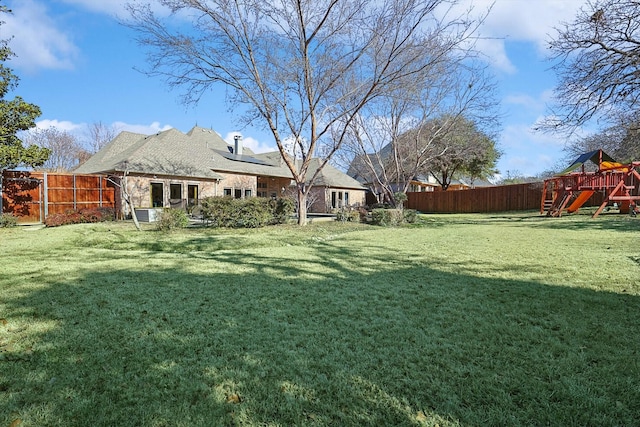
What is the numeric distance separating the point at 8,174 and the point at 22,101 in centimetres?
334

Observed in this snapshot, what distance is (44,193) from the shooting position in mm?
15688

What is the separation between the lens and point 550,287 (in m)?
4.27

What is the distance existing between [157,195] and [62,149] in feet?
85.2

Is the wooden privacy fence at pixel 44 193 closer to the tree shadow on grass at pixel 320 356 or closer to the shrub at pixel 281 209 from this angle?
the shrub at pixel 281 209

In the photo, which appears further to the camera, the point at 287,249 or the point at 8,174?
the point at 8,174

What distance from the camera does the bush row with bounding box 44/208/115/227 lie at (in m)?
13.2

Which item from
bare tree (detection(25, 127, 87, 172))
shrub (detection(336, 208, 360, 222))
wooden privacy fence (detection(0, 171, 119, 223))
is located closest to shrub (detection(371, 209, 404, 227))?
shrub (detection(336, 208, 360, 222))

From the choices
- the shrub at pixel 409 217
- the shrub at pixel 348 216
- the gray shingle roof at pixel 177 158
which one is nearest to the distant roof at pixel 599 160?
the shrub at pixel 409 217

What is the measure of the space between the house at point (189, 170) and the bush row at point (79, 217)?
6.15 ft

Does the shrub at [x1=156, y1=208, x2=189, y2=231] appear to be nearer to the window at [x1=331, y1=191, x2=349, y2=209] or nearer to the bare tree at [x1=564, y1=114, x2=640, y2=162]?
the bare tree at [x1=564, y1=114, x2=640, y2=162]

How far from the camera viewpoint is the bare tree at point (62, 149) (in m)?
34.9

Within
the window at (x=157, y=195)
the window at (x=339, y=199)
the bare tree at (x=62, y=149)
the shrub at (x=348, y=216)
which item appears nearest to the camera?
the shrub at (x=348, y=216)

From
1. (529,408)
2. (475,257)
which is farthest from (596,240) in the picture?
(529,408)

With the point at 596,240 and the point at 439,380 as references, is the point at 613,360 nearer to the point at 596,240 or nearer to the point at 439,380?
the point at 439,380
